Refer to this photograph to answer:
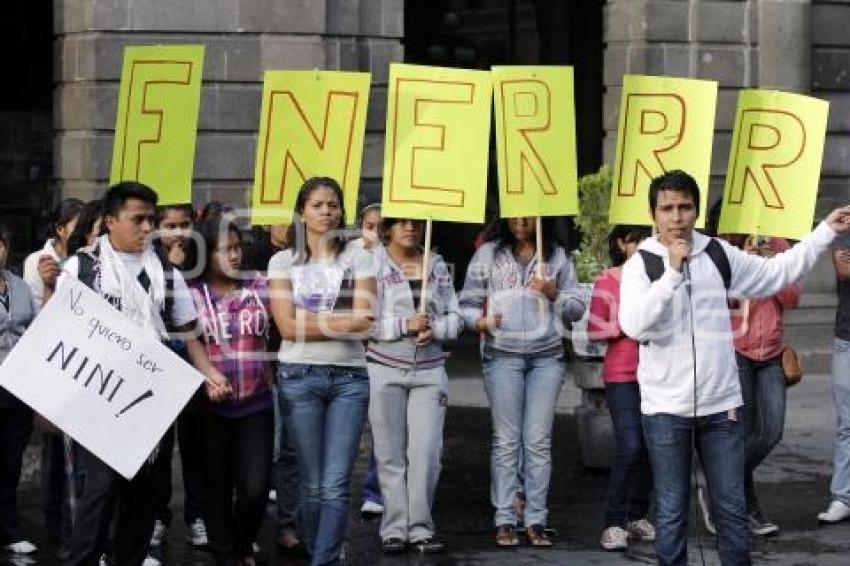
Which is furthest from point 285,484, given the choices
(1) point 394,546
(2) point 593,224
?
(2) point 593,224

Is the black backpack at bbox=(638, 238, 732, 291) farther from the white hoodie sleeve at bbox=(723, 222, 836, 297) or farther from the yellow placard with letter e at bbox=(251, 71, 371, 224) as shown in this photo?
the yellow placard with letter e at bbox=(251, 71, 371, 224)

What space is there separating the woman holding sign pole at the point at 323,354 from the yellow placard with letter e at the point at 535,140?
4.36 feet

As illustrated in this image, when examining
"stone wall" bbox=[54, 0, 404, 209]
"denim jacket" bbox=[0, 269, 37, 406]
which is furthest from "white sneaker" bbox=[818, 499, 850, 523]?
"stone wall" bbox=[54, 0, 404, 209]

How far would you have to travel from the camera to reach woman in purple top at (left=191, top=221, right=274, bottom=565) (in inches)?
355

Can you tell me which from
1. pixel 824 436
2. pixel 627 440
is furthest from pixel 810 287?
pixel 627 440

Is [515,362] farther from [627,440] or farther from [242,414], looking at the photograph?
[242,414]

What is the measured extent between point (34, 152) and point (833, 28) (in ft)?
22.3

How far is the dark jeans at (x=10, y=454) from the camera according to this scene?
9914 millimetres

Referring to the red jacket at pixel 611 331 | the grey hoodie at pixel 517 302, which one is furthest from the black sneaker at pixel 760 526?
the grey hoodie at pixel 517 302

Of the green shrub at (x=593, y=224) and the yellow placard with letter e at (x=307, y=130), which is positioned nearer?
the yellow placard with letter e at (x=307, y=130)

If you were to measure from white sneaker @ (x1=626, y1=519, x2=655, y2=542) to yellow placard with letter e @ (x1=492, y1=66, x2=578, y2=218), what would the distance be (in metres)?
1.59

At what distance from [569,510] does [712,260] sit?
10.1ft

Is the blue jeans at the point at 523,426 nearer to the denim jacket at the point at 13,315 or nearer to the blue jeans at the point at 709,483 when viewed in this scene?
the blue jeans at the point at 709,483

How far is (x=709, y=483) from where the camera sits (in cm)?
827
